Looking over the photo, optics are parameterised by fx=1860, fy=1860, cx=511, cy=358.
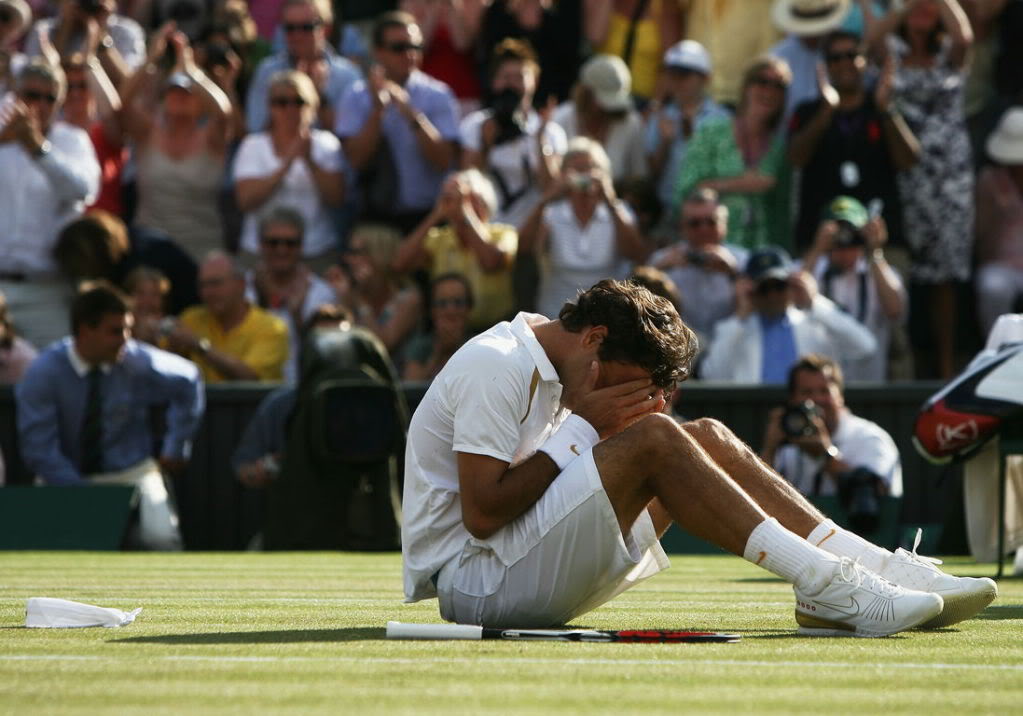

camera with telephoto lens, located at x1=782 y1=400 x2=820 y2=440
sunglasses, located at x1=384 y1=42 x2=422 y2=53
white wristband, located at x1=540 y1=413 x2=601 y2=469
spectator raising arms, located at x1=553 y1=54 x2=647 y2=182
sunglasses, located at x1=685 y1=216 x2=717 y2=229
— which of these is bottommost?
camera with telephoto lens, located at x1=782 y1=400 x2=820 y2=440

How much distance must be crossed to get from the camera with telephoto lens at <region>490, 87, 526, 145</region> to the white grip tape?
8.00 meters

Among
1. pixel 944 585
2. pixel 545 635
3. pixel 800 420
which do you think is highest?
pixel 944 585

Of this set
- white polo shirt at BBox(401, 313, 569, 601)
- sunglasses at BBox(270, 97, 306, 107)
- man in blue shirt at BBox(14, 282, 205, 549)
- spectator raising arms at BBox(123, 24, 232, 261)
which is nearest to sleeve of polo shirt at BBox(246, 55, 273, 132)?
spectator raising arms at BBox(123, 24, 232, 261)

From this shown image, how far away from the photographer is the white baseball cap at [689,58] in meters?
13.3

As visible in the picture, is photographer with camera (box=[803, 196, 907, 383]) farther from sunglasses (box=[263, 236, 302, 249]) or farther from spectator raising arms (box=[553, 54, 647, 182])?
sunglasses (box=[263, 236, 302, 249])

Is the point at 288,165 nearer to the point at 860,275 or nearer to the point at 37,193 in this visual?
the point at 37,193

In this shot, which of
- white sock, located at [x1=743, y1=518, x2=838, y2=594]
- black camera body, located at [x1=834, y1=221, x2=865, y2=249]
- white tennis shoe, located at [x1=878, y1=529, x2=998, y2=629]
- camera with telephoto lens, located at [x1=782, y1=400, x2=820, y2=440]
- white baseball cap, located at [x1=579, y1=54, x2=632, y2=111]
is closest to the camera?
white sock, located at [x1=743, y1=518, x2=838, y2=594]

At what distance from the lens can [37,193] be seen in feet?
41.8

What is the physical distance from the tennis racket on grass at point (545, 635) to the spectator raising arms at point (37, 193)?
808cm

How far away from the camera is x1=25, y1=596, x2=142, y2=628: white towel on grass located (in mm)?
5637

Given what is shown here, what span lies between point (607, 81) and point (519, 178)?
3.07 feet

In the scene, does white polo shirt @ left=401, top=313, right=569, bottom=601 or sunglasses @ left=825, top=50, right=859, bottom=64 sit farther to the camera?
sunglasses @ left=825, top=50, right=859, bottom=64

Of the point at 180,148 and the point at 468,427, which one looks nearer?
the point at 468,427

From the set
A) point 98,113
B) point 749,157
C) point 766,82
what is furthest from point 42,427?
point 766,82
